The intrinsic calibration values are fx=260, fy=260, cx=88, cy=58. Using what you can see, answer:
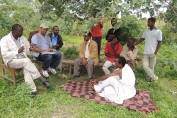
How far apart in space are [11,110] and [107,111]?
1943 millimetres

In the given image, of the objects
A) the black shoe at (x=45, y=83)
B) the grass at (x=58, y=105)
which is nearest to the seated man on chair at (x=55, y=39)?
the grass at (x=58, y=105)

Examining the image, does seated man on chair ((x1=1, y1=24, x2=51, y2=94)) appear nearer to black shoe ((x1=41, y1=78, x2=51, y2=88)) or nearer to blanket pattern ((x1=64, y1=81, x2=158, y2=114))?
black shoe ((x1=41, y1=78, x2=51, y2=88))

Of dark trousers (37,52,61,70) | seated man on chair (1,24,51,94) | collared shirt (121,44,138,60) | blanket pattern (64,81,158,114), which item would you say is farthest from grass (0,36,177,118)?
collared shirt (121,44,138,60)

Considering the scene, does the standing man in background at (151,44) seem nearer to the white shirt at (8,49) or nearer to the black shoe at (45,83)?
the black shoe at (45,83)

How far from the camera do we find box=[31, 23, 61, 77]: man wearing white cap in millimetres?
6926

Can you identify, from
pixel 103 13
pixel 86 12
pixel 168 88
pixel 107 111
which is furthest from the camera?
pixel 168 88

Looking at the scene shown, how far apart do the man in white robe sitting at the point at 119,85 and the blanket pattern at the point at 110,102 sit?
0.13 metres

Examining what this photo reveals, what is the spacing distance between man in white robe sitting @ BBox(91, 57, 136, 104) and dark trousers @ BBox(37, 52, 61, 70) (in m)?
1.62

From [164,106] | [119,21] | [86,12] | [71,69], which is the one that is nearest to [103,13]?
[119,21]

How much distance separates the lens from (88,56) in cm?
732

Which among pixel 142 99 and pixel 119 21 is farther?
pixel 142 99

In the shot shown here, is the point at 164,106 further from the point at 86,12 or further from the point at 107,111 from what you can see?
the point at 86,12

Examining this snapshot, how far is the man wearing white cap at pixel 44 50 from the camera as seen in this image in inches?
273

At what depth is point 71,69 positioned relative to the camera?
7.74 m
